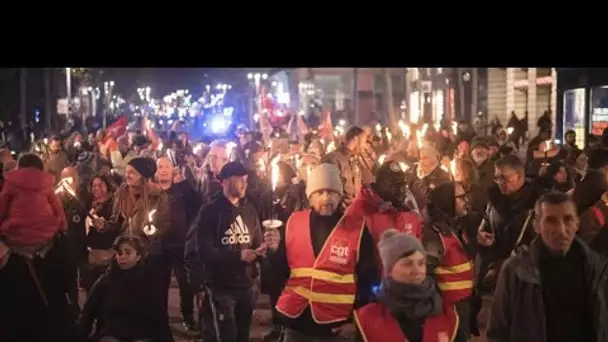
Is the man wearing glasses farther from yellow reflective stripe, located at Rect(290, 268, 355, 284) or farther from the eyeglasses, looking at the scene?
yellow reflective stripe, located at Rect(290, 268, 355, 284)

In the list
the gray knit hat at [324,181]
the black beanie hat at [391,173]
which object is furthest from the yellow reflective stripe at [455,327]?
the gray knit hat at [324,181]

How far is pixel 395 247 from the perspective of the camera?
4.76m

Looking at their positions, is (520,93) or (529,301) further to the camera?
(520,93)

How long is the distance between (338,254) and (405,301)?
1.39ft

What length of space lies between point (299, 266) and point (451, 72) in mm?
1821

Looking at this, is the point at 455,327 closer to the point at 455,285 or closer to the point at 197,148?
the point at 455,285

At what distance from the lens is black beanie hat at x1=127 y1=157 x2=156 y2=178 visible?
17.8ft

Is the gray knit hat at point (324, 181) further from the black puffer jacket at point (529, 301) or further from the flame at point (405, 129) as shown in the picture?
the flame at point (405, 129)

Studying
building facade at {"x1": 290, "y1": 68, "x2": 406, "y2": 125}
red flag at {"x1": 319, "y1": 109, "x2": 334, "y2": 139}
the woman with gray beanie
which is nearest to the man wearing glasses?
the woman with gray beanie

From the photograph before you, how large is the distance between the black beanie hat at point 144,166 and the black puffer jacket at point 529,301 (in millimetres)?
1917

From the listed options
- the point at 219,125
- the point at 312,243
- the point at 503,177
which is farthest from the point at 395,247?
the point at 219,125

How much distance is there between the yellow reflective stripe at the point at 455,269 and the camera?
4953mm

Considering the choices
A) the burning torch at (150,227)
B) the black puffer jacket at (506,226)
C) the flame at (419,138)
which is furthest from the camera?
the flame at (419,138)
